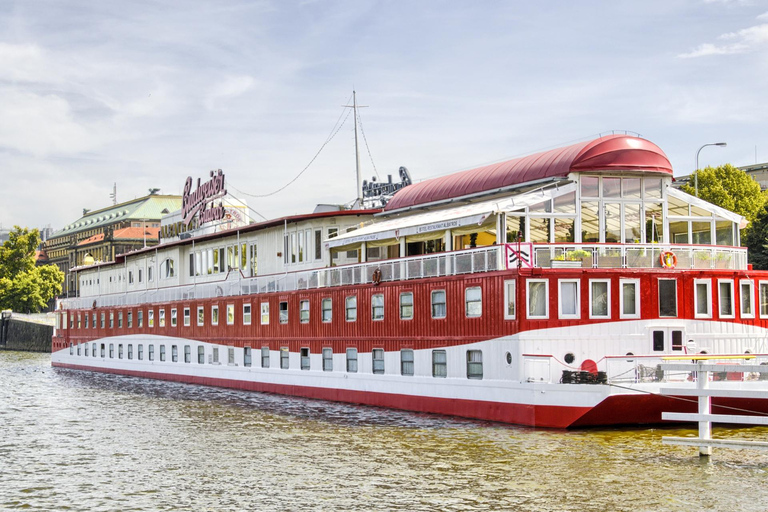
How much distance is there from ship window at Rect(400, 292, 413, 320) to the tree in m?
108

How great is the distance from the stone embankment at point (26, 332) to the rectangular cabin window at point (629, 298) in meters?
87.3

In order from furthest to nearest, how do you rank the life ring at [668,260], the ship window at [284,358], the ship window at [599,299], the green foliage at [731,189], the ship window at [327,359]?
1. the green foliage at [731,189]
2. the ship window at [284,358]
3. the ship window at [327,359]
4. the life ring at [668,260]
5. the ship window at [599,299]

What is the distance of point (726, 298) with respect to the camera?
29.4 m

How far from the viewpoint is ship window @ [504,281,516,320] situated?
28.8m

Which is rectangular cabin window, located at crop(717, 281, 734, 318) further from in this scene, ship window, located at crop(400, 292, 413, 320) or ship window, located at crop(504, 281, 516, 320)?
ship window, located at crop(400, 292, 413, 320)

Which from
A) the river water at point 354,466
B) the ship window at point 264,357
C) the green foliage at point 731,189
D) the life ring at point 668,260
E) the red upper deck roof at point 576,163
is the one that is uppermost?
the green foliage at point 731,189

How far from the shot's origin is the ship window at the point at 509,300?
94.6ft

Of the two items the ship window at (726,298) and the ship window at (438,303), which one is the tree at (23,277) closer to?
the ship window at (438,303)

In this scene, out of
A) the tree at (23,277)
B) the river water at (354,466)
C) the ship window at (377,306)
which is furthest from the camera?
the tree at (23,277)

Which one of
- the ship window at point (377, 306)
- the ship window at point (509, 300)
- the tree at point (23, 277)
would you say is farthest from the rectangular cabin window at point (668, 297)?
the tree at point (23, 277)

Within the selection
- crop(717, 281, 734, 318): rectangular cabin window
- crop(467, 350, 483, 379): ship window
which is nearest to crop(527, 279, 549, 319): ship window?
crop(467, 350, 483, 379): ship window

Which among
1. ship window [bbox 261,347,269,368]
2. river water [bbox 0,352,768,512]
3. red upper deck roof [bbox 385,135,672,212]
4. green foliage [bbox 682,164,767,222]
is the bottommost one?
river water [bbox 0,352,768,512]

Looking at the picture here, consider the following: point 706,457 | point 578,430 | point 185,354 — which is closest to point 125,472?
point 578,430

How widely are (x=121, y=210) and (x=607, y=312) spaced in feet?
514
